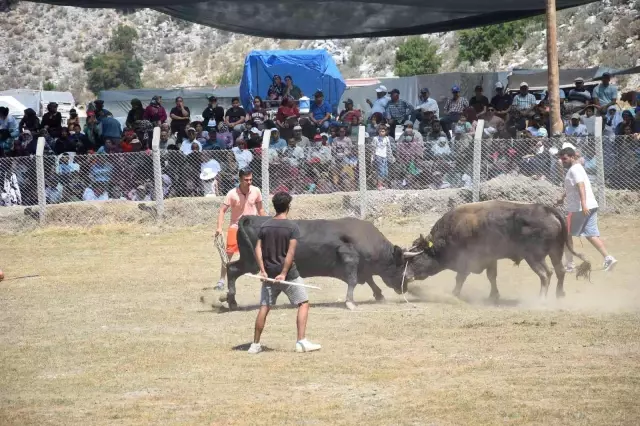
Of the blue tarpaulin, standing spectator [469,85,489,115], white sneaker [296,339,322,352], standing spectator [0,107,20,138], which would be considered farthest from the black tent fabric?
the blue tarpaulin

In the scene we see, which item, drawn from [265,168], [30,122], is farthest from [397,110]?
[30,122]

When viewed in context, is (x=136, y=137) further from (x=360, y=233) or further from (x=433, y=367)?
(x=433, y=367)

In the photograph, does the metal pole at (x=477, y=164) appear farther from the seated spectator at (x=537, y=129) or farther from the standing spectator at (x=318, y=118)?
the standing spectator at (x=318, y=118)

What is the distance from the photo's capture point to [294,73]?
34969mm

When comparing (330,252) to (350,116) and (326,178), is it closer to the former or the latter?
(326,178)

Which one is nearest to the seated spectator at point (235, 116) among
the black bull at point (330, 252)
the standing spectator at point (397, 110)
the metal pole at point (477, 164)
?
the standing spectator at point (397, 110)

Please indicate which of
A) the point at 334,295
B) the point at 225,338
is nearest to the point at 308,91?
the point at 334,295

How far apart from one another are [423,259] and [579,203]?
2.27 meters

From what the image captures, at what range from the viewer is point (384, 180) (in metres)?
20.4

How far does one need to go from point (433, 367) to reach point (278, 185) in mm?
11490

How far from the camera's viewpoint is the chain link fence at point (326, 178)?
1953cm

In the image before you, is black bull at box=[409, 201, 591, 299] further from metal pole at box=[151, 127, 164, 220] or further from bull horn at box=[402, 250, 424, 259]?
metal pole at box=[151, 127, 164, 220]

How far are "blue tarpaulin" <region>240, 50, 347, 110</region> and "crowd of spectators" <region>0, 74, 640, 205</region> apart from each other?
11449 mm

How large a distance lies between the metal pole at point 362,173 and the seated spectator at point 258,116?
11.1 ft
